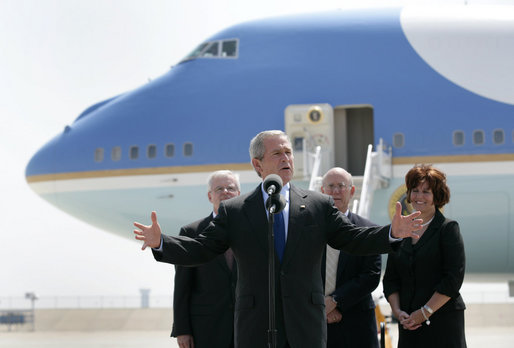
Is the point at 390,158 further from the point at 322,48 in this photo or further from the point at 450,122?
the point at 322,48

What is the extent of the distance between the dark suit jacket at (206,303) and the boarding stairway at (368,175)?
599cm

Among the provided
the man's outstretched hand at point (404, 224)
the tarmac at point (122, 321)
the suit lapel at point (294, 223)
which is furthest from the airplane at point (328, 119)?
the man's outstretched hand at point (404, 224)

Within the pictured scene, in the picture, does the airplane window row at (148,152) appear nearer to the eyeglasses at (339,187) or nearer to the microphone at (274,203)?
the eyeglasses at (339,187)

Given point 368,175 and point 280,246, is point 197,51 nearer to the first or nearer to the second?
point 368,175

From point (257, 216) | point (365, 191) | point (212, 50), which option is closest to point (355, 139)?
point (365, 191)

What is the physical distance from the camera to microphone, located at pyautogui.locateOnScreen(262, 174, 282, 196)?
403cm

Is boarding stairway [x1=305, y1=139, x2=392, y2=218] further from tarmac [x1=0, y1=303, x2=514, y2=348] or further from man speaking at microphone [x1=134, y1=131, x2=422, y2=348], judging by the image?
tarmac [x1=0, y1=303, x2=514, y2=348]

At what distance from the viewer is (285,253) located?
14.3ft

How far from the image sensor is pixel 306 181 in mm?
13586

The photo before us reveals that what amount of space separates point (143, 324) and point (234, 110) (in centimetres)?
1095

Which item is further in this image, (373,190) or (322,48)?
(322,48)

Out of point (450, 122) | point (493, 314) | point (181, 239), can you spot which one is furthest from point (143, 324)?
point (181, 239)

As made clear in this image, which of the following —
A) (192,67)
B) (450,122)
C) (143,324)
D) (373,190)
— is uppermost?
(192,67)

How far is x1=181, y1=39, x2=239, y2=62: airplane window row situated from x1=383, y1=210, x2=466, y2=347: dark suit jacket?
9.68 m
